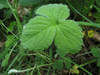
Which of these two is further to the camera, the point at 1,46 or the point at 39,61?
the point at 1,46

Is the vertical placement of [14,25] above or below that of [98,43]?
above

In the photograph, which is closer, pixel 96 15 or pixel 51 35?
pixel 51 35

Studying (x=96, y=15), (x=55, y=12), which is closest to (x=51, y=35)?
(x=55, y=12)

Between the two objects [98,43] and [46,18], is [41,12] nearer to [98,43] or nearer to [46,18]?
[46,18]

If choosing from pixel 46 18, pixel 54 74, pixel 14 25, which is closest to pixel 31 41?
pixel 46 18

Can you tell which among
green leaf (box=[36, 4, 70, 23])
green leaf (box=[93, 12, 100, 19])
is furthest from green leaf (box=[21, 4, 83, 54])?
green leaf (box=[93, 12, 100, 19])

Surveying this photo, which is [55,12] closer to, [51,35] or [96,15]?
[51,35]

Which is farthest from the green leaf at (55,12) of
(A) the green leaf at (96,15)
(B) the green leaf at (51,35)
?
(A) the green leaf at (96,15)

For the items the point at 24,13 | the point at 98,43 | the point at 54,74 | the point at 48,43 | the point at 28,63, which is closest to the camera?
the point at 48,43

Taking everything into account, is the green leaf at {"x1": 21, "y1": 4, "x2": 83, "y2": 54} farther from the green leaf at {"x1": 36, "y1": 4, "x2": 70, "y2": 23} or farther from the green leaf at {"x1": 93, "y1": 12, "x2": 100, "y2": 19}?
the green leaf at {"x1": 93, "y1": 12, "x2": 100, "y2": 19}
